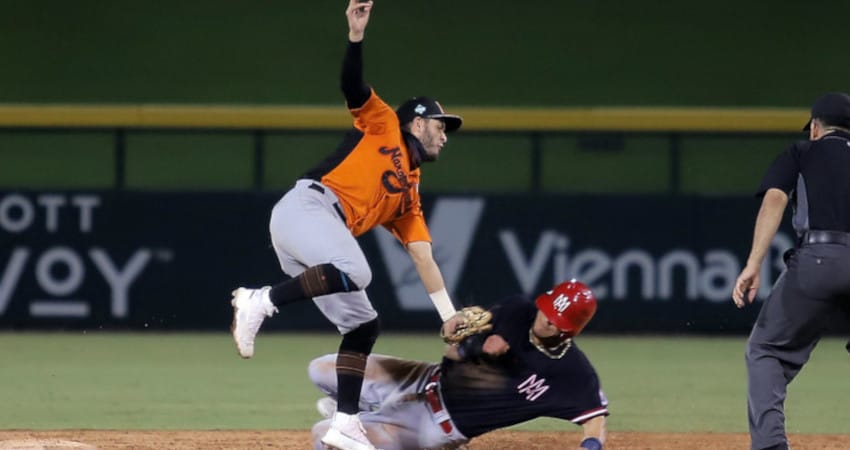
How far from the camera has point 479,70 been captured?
18.7 metres

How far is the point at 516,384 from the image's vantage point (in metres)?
6.91

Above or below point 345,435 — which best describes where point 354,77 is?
above

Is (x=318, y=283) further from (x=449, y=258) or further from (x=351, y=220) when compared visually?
(x=449, y=258)

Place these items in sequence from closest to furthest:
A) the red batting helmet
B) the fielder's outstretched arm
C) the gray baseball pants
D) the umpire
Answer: the umpire, the red batting helmet, the gray baseball pants, the fielder's outstretched arm

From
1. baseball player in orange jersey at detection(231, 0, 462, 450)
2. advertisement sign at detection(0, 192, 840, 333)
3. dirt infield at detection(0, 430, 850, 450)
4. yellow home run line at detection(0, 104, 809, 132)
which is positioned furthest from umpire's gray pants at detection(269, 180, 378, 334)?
yellow home run line at detection(0, 104, 809, 132)

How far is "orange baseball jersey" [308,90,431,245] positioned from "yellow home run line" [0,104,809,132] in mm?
6150

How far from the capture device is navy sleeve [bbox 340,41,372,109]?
273 inches

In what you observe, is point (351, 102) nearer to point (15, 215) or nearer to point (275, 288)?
point (275, 288)

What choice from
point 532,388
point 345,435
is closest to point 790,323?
point 532,388

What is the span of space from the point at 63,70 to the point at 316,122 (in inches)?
241

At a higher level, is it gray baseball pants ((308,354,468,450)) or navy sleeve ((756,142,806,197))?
navy sleeve ((756,142,806,197))

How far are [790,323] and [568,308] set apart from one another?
3.09ft

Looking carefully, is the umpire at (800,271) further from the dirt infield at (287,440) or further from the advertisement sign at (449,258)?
the advertisement sign at (449,258)

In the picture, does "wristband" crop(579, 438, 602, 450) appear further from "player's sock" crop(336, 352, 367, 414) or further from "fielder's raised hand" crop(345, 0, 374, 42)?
"fielder's raised hand" crop(345, 0, 374, 42)
